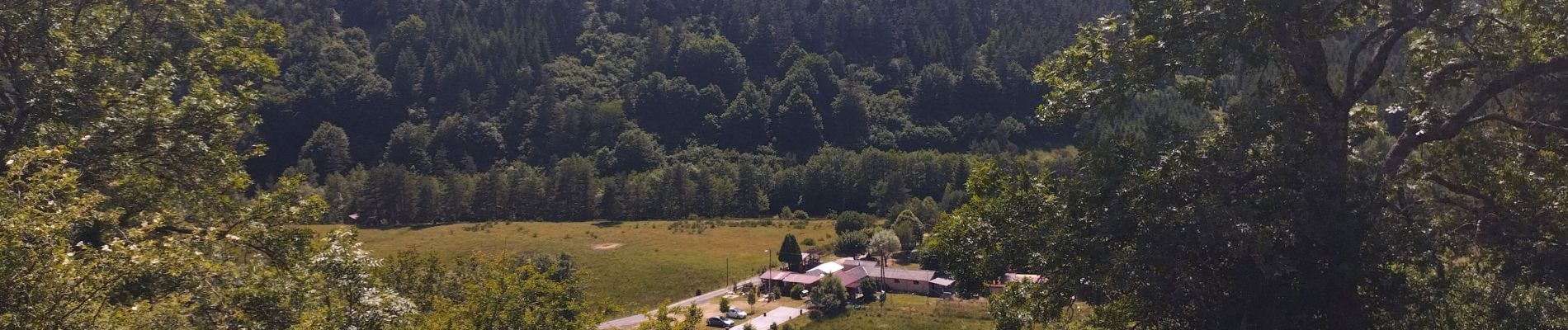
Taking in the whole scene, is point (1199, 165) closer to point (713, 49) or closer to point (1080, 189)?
point (1080, 189)

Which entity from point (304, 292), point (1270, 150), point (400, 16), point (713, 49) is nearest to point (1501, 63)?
point (1270, 150)

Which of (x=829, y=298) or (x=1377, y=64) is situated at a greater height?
(x=1377, y=64)

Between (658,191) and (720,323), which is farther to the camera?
(658,191)

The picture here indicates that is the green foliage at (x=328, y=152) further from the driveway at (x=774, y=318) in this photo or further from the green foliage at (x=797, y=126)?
the driveway at (x=774, y=318)

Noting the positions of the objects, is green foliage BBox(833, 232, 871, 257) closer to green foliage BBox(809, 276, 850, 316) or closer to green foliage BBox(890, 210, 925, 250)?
green foliage BBox(890, 210, 925, 250)

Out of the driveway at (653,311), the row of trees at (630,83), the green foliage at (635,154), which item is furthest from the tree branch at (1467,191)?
the row of trees at (630,83)

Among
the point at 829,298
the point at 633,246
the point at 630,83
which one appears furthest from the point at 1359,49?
the point at 630,83

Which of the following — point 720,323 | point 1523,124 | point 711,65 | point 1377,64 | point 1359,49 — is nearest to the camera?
point 1377,64

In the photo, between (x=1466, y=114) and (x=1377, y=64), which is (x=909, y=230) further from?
(x=1377, y=64)
